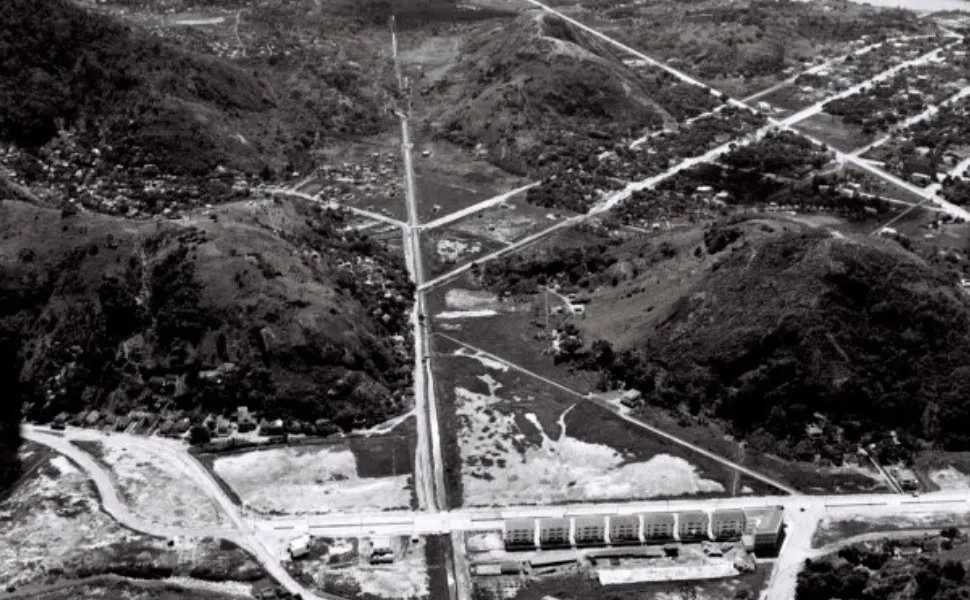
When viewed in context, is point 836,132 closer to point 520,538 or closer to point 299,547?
point 520,538

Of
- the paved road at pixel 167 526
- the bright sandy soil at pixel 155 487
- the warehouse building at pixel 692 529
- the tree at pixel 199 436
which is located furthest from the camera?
the tree at pixel 199 436

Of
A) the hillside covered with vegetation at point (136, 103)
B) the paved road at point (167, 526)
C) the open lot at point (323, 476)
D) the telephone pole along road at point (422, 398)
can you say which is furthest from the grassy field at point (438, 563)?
the hillside covered with vegetation at point (136, 103)

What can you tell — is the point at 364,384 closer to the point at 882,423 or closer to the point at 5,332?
the point at 5,332

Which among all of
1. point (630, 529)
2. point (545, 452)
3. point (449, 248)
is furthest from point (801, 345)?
point (449, 248)

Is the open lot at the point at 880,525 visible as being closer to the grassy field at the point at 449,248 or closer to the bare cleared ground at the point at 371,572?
the bare cleared ground at the point at 371,572

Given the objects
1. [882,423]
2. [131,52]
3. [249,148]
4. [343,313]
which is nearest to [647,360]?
[882,423]

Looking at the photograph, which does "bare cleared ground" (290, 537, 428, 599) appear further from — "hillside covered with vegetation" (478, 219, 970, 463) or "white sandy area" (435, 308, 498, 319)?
"white sandy area" (435, 308, 498, 319)

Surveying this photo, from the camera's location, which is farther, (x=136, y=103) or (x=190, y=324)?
(x=136, y=103)
